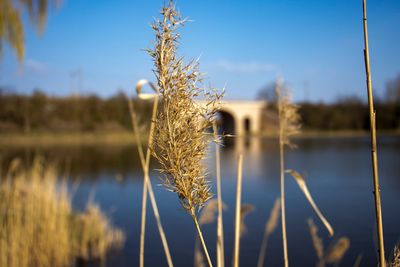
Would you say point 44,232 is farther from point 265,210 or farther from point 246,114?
point 246,114

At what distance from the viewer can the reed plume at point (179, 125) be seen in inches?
40.0

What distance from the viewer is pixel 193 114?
106 centimetres

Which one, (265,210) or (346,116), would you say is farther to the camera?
(346,116)

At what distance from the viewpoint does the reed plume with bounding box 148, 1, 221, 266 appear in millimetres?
1017

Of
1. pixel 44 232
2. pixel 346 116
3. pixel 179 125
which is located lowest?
pixel 44 232

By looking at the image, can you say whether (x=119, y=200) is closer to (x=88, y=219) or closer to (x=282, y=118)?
(x=88, y=219)

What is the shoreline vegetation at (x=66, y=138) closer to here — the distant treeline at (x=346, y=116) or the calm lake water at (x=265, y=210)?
the calm lake water at (x=265, y=210)

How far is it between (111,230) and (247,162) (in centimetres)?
1308

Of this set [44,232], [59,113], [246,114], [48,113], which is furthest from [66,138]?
[44,232]

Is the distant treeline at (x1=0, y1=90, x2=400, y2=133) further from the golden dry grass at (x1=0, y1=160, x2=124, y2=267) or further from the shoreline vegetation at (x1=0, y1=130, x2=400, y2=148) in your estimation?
the golden dry grass at (x1=0, y1=160, x2=124, y2=267)

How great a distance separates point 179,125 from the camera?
1031mm

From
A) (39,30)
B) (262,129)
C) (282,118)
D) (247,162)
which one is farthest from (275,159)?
(262,129)

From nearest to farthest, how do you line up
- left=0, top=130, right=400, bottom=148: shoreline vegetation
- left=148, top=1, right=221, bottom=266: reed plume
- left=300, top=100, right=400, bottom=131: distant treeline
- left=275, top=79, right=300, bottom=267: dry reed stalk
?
left=148, top=1, right=221, bottom=266: reed plume < left=275, top=79, right=300, bottom=267: dry reed stalk < left=0, top=130, right=400, bottom=148: shoreline vegetation < left=300, top=100, right=400, bottom=131: distant treeline

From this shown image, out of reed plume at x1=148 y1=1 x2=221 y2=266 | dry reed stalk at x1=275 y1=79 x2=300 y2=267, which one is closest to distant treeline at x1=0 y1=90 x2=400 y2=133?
dry reed stalk at x1=275 y1=79 x2=300 y2=267
